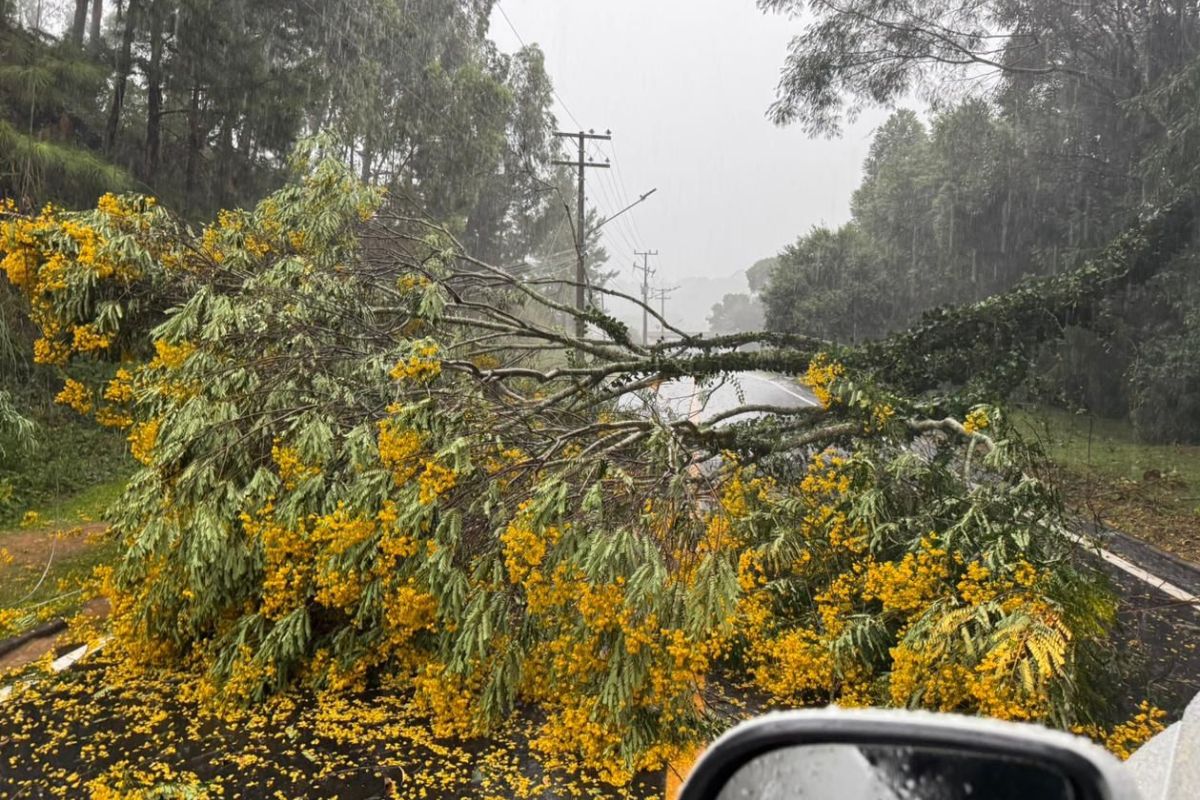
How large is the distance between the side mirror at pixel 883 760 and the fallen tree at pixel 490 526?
2674mm

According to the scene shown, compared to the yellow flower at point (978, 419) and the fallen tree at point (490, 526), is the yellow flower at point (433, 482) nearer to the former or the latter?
the fallen tree at point (490, 526)

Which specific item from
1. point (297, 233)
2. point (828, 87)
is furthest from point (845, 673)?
point (828, 87)

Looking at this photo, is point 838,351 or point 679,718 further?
point 838,351

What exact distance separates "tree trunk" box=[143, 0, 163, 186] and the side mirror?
17.1 m

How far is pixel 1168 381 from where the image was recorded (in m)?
15.2

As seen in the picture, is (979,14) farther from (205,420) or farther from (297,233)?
(205,420)

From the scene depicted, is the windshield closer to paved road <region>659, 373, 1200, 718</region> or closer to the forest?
paved road <region>659, 373, 1200, 718</region>

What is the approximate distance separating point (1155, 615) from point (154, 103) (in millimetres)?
17031

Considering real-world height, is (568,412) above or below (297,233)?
below

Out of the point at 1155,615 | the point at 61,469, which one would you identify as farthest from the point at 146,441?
the point at 61,469

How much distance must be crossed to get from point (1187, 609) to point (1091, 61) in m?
12.4

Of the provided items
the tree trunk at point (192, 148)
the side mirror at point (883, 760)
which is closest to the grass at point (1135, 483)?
the side mirror at point (883, 760)

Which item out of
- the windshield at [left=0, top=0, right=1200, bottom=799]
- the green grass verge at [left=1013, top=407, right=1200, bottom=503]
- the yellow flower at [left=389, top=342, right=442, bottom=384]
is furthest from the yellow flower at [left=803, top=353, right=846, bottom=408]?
the green grass verge at [left=1013, top=407, right=1200, bottom=503]

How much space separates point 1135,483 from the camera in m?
12.4
